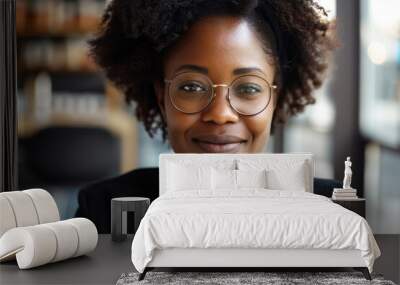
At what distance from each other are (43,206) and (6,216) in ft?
1.33

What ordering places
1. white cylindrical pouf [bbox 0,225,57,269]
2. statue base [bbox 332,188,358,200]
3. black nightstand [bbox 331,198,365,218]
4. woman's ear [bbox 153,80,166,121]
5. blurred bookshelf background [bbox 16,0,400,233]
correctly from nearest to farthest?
white cylindrical pouf [bbox 0,225,57,269], black nightstand [bbox 331,198,365,218], statue base [bbox 332,188,358,200], woman's ear [bbox 153,80,166,121], blurred bookshelf background [bbox 16,0,400,233]

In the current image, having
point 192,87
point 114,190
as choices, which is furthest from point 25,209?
point 192,87

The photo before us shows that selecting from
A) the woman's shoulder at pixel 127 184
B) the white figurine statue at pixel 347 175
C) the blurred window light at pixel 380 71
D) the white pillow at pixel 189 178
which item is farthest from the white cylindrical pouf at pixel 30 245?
the blurred window light at pixel 380 71

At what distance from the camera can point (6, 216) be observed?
5.57 meters

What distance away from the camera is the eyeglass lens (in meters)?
6.92

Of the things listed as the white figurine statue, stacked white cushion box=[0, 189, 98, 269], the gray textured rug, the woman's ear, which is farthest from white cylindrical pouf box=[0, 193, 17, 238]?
the white figurine statue

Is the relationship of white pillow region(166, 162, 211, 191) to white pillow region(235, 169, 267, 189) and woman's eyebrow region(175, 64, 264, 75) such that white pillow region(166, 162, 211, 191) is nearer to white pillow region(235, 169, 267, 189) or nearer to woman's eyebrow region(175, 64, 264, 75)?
white pillow region(235, 169, 267, 189)

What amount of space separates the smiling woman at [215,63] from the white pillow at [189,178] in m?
0.59

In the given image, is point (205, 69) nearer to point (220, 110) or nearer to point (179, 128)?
point (220, 110)

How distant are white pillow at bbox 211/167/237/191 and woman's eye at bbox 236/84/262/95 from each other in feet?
2.98

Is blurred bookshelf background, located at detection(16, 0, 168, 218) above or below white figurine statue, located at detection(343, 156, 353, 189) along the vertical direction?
above

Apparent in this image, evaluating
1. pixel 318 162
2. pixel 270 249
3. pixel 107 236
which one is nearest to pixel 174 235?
pixel 270 249

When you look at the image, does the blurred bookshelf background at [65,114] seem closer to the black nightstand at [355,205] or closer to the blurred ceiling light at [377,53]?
the black nightstand at [355,205]

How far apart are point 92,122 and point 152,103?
2.02 feet
